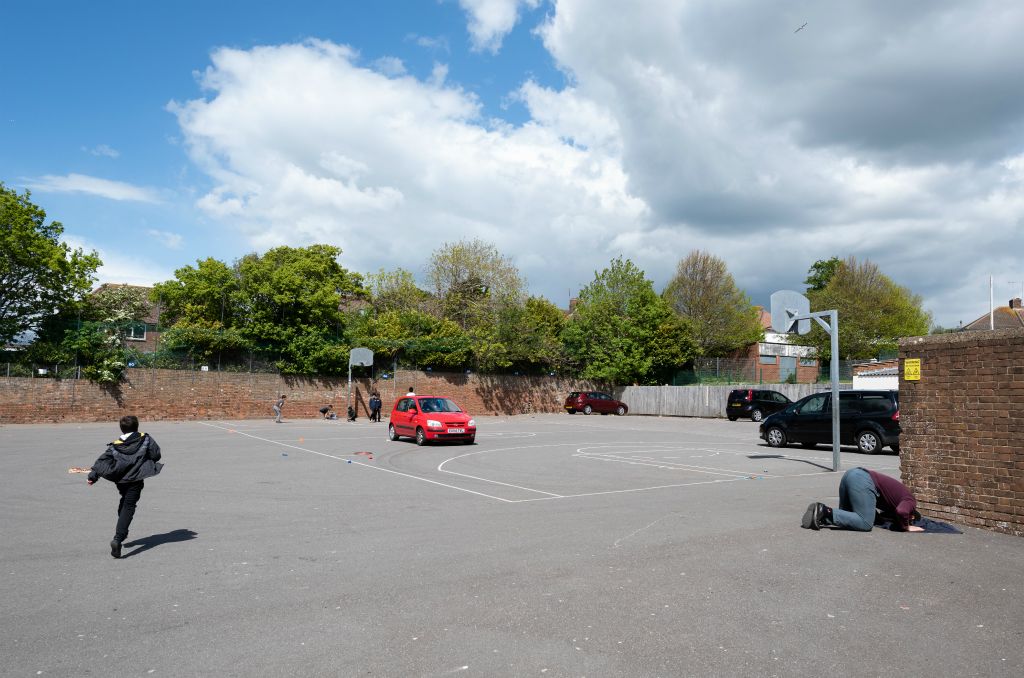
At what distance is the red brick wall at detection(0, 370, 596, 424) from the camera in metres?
31.1

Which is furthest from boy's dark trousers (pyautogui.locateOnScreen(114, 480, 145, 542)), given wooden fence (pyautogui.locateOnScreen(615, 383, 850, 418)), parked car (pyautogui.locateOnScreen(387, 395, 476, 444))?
wooden fence (pyautogui.locateOnScreen(615, 383, 850, 418))

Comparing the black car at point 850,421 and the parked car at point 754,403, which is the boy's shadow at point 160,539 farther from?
the parked car at point 754,403

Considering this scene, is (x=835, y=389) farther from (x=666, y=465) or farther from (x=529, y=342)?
(x=529, y=342)

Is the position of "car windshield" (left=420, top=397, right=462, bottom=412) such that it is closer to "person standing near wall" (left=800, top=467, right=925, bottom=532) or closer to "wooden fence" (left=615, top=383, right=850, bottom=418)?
"person standing near wall" (left=800, top=467, right=925, bottom=532)

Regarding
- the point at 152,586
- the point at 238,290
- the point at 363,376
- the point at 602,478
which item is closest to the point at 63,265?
the point at 238,290

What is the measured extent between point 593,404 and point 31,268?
1248 inches

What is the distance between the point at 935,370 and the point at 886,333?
52693 mm

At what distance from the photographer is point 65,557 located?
286 inches

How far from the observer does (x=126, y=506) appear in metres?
7.40

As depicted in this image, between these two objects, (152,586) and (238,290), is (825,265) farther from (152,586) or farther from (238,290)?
(152,586)

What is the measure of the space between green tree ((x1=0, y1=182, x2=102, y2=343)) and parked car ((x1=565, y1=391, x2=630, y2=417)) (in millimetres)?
28406

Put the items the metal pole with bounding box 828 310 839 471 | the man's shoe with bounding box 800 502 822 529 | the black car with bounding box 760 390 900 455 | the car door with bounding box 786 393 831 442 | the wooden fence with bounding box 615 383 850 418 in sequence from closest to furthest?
1. the man's shoe with bounding box 800 502 822 529
2. the metal pole with bounding box 828 310 839 471
3. the black car with bounding box 760 390 900 455
4. the car door with bounding box 786 393 831 442
5. the wooden fence with bounding box 615 383 850 418

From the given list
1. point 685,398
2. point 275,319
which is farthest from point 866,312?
point 275,319

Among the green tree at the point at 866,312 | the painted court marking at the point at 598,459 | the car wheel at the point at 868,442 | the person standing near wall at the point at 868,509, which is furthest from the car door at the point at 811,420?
the green tree at the point at 866,312
